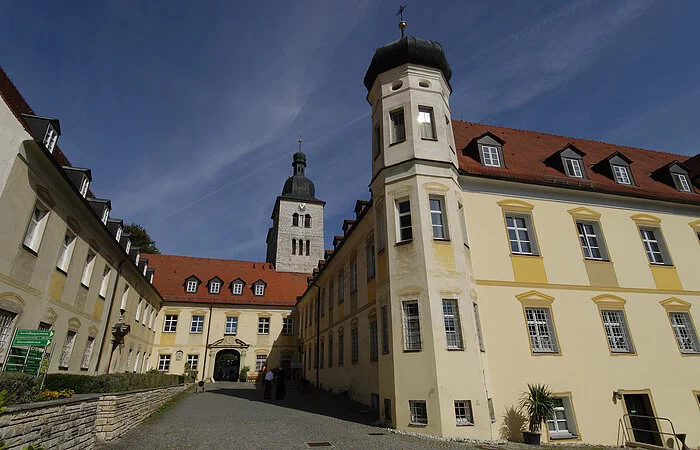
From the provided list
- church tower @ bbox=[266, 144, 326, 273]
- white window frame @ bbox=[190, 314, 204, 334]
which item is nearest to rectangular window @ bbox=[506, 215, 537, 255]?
white window frame @ bbox=[190, 314, 204, 334]

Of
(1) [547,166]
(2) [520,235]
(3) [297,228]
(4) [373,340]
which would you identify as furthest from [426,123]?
(3) [297,228]

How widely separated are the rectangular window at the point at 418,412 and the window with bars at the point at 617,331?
7808 mm

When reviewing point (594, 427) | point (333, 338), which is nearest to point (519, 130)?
point (594, 427)

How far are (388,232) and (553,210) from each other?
24.1 feet

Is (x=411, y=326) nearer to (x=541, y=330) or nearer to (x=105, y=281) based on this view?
(x=541, y=330)

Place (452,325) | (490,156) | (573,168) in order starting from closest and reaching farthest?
(452,325)
(490,156)
(573,168)

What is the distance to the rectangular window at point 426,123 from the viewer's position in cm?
1489

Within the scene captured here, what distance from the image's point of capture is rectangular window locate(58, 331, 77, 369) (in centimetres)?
1518

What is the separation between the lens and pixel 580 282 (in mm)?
14719

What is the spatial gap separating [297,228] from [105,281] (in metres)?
34.2

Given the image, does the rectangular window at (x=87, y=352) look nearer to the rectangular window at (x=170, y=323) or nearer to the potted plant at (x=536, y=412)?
the potted plant at (x=536, y=412)

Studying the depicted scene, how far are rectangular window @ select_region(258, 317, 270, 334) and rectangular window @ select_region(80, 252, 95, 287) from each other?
23.0 m

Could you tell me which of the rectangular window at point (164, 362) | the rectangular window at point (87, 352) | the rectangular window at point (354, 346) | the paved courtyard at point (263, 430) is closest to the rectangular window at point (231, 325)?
the rectangular window at point (164, 362)

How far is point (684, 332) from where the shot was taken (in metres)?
15.2
